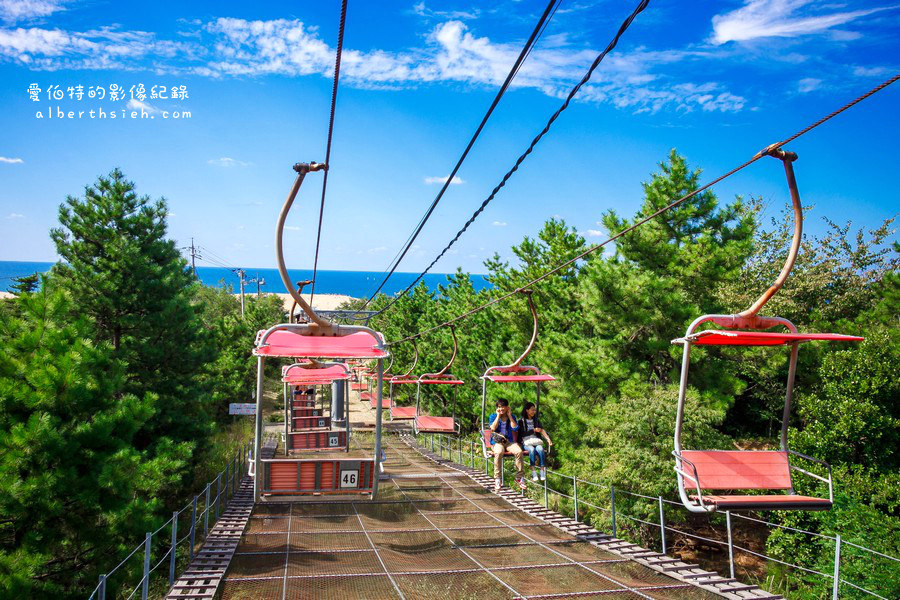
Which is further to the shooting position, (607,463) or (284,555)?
(607,463)

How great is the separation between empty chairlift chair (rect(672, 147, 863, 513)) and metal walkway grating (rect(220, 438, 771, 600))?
64.5 inches

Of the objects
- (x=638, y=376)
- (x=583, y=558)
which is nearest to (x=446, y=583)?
(x=583, y=558)

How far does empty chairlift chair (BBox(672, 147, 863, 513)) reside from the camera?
495cm

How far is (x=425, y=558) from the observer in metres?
7.55

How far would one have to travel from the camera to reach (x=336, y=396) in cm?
2280

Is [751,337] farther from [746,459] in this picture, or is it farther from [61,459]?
[61,459]

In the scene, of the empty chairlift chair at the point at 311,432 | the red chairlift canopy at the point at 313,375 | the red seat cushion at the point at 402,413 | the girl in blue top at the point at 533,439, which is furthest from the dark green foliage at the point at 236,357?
the girl in blue top at the point at 533,439

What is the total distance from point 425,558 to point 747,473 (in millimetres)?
3848

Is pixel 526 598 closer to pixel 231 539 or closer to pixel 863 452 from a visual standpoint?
pixel 231 539

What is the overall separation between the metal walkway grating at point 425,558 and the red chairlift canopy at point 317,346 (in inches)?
94.5

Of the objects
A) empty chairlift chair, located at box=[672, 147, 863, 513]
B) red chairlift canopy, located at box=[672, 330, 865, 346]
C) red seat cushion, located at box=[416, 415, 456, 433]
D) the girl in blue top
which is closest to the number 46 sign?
the girl in blue top

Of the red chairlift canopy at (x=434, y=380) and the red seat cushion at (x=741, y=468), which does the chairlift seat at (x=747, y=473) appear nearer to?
the red seat cushion at (x=741, y=468)

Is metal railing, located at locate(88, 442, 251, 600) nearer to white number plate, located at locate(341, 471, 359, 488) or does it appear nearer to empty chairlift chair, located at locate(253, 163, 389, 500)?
empty chairlift chair, located at locate(253, 163, 389, 500)

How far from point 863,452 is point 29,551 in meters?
17.6
